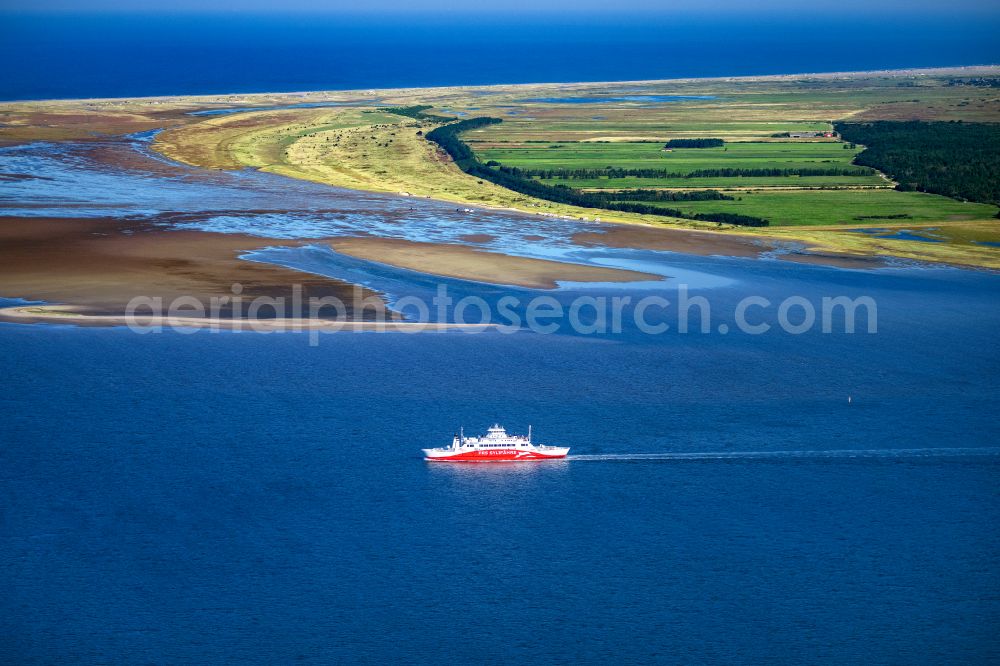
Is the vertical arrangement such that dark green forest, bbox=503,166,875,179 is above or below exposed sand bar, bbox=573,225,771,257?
above

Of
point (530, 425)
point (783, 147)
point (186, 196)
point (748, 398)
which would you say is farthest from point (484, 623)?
point (783, 147)

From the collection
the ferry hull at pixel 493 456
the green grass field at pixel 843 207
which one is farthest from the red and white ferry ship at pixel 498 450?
the green grass field at pixel 843 207

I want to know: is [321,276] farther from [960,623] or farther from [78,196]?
[960,623]

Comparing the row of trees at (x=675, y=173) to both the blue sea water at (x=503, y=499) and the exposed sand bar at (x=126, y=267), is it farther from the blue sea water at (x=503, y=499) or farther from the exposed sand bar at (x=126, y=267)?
the blue sea water at (x=503, y=499)

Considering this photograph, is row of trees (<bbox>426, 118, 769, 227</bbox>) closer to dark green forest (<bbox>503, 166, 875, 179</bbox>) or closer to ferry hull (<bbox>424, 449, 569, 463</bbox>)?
dark green forest (<bbox>503, 166, 875, 179</bbox>)

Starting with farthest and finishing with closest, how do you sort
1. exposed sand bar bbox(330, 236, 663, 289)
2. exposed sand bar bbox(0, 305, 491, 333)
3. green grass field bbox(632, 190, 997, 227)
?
green grass field bbox(632, 190, 997, 227) → exposed sand bar bbox(330, 236, 663, 289) → exposed sand bar bbox(0, 305, 491, 333)

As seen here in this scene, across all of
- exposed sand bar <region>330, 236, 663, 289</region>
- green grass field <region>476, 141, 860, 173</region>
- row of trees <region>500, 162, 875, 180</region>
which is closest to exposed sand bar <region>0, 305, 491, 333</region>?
exposed sand bar <region>330, 236, 663, 289</region>
